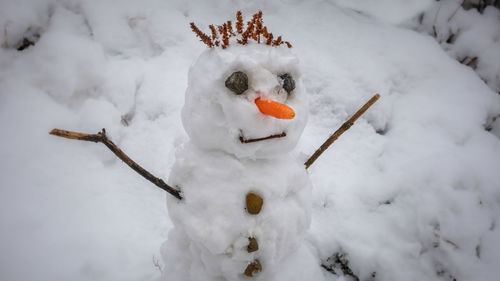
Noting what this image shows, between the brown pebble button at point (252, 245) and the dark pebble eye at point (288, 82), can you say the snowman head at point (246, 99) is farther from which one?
the brown pebble button at point (252, 245)

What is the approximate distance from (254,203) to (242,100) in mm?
284

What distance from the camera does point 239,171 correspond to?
74 cm

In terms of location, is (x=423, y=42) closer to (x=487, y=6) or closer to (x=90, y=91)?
(x=487, y=6)

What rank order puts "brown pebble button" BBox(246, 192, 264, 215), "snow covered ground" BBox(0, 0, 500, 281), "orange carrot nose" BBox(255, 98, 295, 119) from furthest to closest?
1. "snow covered ground" BBox(0, 0, 500, 281)
2. "brown pebble button" BBox(246, 192, 264, 215)
3. "orange carrot nose" BBox(255, 98, 295, 119)

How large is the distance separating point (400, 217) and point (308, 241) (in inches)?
17.0

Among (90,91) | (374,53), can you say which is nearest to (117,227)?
(90,91)

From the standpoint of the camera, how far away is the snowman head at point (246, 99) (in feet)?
2.10

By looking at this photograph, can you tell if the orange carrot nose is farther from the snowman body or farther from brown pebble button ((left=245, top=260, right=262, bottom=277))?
brown pebble button ((left=245, top=260, right=262, bottom=277))

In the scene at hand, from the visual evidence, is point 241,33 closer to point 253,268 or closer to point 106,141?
point 106,141

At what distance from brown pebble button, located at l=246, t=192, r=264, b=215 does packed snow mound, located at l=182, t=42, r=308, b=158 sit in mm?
113

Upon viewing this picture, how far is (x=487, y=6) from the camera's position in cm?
141

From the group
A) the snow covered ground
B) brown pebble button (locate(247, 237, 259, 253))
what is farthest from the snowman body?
the snow covered ground

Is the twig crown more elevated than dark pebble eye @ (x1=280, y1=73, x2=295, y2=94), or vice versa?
the twig crown

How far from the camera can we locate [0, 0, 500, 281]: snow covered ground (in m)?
1.10
